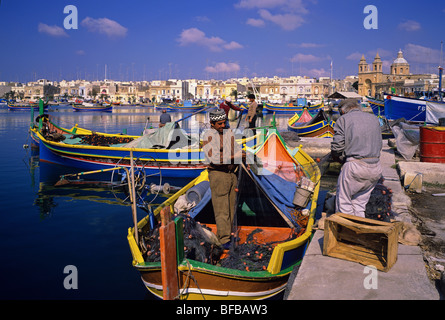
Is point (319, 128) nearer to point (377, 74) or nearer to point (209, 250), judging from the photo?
point (209, 250)

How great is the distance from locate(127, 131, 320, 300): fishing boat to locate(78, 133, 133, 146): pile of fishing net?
9159 mm

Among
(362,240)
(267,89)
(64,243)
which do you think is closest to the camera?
(362,240)

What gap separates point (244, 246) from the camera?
5.61 meters

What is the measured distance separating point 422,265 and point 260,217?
3014 mm

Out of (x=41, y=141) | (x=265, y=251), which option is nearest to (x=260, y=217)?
(x=265, y=251)

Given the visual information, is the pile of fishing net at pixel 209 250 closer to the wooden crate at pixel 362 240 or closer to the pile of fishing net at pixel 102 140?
the wooden crate at pixel 362 240

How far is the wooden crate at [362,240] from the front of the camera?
418 cm

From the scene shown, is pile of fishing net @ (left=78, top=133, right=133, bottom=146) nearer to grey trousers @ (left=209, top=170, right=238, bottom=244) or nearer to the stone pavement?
grey trousers @ (left=209, top=170, right=238, bottom=244)

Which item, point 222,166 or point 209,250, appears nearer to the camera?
point 209,250

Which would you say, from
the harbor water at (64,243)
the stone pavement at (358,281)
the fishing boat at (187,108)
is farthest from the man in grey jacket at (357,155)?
the fishing boat at (187,108)

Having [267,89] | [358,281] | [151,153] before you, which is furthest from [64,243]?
[267,89]

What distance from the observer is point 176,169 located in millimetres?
13930

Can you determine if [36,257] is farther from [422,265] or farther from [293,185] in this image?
[422,265]

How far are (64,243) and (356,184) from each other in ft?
20.9
